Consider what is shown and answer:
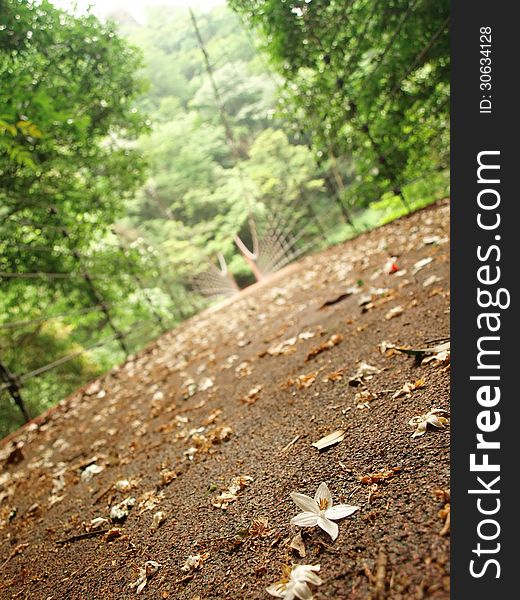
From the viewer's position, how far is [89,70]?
3793mm

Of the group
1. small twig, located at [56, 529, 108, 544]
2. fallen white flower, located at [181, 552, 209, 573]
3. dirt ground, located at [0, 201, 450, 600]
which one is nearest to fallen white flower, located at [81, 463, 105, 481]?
dirt ground, located at [0, 201, 450, 600]

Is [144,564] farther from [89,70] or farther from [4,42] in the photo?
[89,70]

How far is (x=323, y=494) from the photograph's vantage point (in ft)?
2.40

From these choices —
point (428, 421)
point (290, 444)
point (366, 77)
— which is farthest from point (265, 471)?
point (366, 77)

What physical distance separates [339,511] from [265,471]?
30 cm

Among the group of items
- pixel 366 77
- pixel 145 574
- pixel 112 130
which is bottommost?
pixel 145 574

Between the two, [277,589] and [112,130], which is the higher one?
[112,130]

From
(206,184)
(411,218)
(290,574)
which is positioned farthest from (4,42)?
(206,184)

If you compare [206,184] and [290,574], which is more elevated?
[206,184]

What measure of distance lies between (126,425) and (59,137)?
10.5 ft

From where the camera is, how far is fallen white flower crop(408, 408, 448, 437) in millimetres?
763

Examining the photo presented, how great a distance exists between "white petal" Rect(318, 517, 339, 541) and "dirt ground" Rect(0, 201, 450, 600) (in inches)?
0.5

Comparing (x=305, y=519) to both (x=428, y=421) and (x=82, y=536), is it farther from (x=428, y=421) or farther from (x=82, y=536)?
(x=82, y=536)

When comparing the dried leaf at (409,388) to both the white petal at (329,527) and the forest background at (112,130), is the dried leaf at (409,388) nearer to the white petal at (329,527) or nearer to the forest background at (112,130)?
the white petal at (329,527)
